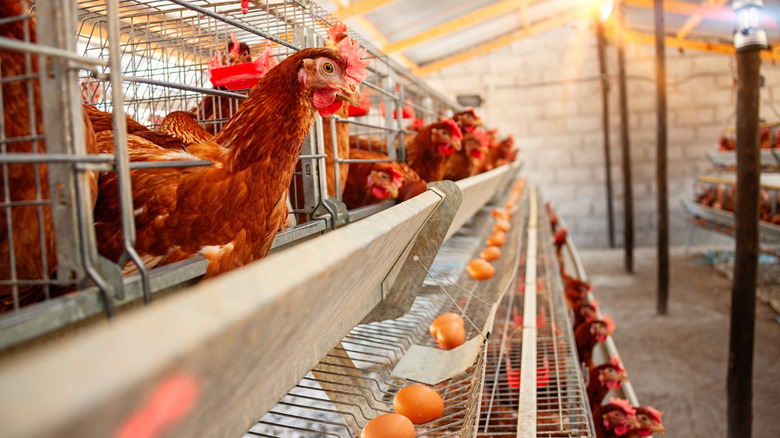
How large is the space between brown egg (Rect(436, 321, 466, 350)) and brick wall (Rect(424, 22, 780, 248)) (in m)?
7.58

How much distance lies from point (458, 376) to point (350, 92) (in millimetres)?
680

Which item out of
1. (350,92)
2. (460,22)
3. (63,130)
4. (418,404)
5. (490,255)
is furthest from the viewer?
(460,22)

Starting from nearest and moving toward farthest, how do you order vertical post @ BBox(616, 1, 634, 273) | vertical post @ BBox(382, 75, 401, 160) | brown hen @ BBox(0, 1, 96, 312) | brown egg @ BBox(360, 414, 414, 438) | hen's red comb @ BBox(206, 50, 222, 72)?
1. brown hen @ BBox(0, 1, 96, 312)
2. brown egg @ BBox(360, 414, 414, 438)
3. hen's red comb @ BBox(206, 50, 222, 72)
4. vertical post @ BBox(382, 75, 401, 160)
5. vertical post @ BBox(616, 1, 634, 273)

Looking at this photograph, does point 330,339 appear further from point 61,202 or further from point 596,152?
point 596,152

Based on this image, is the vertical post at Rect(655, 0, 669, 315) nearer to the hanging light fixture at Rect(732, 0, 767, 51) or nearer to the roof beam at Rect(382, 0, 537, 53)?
the roof beam at Rect(382, 0, 537, 53)

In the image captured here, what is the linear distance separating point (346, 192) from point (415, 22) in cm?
497

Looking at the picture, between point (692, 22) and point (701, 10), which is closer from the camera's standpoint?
Answer: point (701, 10)

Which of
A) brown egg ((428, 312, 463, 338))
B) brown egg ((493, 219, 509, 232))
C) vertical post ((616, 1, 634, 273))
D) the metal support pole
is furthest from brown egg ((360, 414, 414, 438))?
vertical post ((616, 1, 634, 273))

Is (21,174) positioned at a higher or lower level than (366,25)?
lower

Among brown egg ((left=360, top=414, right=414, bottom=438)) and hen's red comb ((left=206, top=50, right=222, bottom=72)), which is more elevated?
hen's red comb ((left=206, top=50, right=222, bottom=72))

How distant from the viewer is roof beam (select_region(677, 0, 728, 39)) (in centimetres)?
605

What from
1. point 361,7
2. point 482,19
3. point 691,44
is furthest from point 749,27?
point 691,44

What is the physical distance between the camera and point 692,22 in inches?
285

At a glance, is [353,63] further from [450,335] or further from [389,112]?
[389,112]
